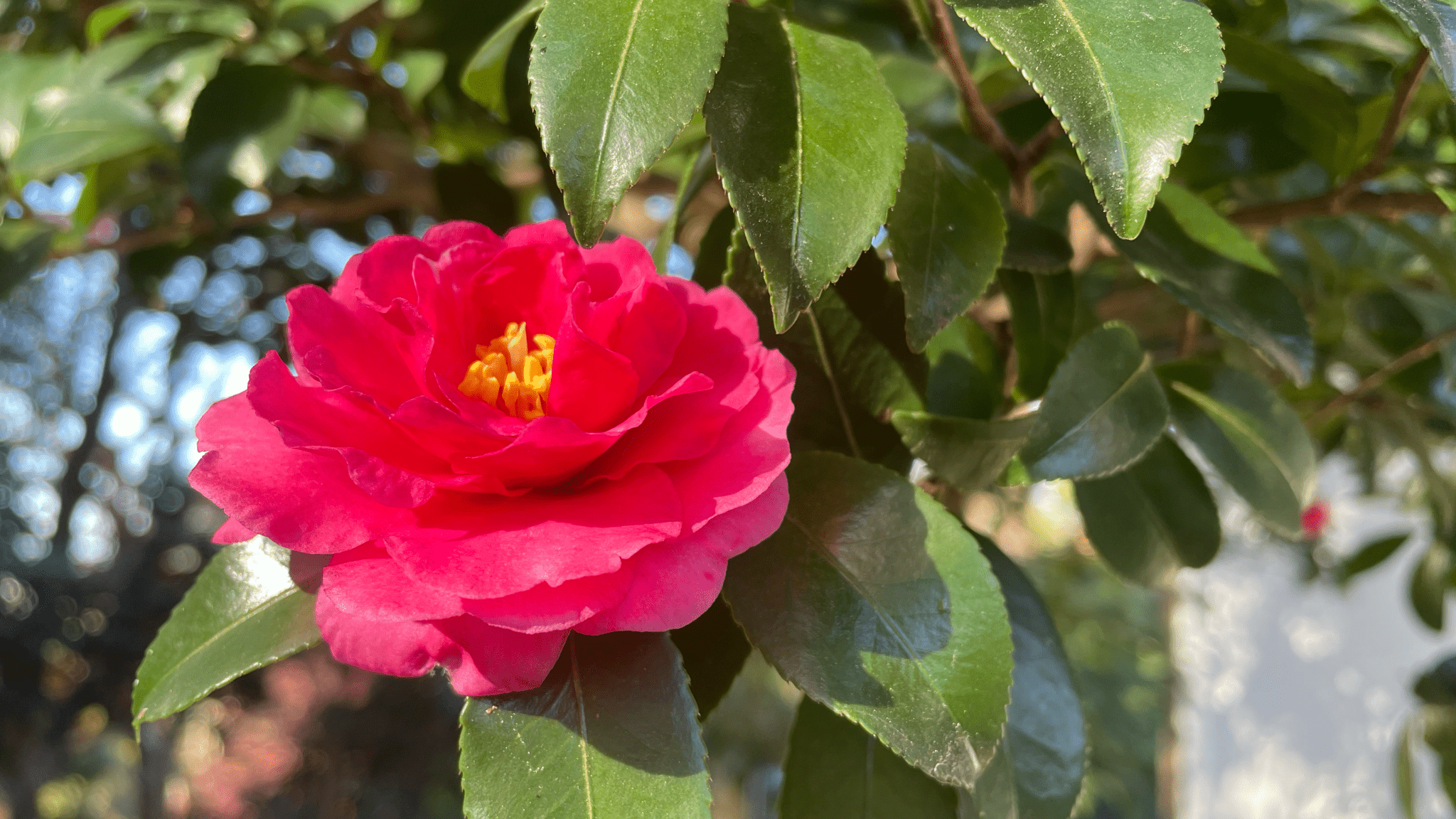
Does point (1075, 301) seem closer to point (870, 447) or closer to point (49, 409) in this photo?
point (870, 447)

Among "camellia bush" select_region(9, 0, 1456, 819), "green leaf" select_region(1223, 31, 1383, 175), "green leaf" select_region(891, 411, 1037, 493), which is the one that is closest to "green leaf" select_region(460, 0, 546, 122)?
"camellia bush" select_region(9, 0, 1456, 819)

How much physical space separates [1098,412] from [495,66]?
0.34 m

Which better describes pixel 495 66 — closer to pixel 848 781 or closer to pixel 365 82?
pixel 365 82

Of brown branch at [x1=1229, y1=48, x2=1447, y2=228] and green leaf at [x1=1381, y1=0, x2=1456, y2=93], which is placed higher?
green leaf at [x1=1381, y1=0, x2=1456, y2=93]

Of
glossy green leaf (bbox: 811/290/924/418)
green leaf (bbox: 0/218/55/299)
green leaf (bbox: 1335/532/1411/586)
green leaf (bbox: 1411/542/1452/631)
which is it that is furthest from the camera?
green leaf (bbox: 1335/532/1411/586)

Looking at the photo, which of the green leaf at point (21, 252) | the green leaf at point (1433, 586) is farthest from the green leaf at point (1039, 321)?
the green leaf at point (1433, 586)

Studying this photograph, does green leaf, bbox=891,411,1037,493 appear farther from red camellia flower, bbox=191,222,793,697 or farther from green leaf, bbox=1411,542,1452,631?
green leaf, bbox=1411,542,1452,631

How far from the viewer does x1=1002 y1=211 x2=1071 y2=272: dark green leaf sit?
352 millimetres

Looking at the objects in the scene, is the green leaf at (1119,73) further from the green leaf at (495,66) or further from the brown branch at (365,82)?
the brown branch at (365,82)

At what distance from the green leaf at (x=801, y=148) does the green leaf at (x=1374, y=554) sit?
3.43ft

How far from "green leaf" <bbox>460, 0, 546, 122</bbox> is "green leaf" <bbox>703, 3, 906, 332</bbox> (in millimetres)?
96

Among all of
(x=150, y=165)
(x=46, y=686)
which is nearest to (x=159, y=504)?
(x=46, y=686)

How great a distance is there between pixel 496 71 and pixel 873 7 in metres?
0.25

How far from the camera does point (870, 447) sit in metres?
0.35
